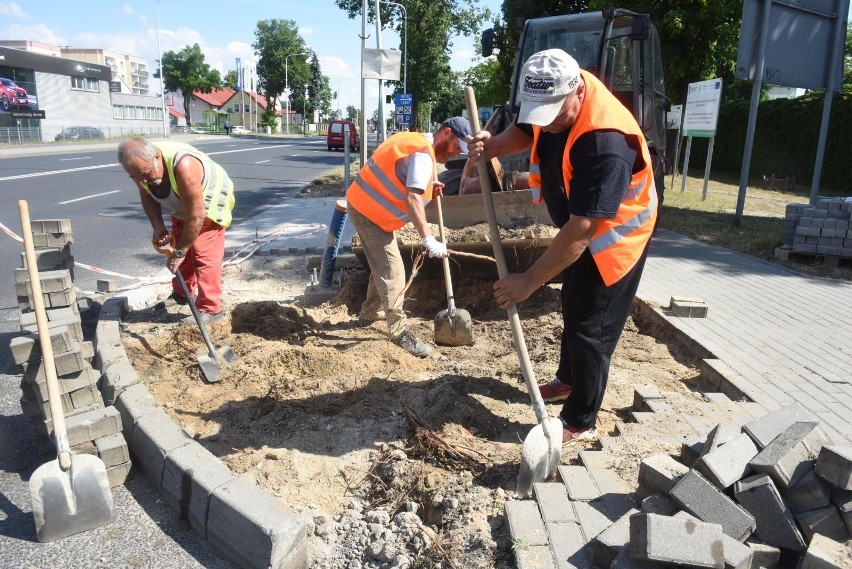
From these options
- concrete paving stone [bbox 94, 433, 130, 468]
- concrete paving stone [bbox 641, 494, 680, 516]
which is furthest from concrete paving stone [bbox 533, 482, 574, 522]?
concrete paving stone [bbox 94, 433, 130, 468]

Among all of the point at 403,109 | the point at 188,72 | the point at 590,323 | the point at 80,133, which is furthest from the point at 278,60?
the point at 590,323

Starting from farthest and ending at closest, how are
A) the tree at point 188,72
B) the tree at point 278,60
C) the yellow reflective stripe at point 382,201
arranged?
the tree at point 278,60 < the tree at point 188,72 < the yellow reflective stripe at point 382,201

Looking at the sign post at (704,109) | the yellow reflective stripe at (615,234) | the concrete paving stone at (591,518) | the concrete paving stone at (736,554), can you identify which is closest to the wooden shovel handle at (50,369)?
the concrete paving stone at (591,518)

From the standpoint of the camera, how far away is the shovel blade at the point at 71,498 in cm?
264

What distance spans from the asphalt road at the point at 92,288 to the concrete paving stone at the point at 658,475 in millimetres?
1698

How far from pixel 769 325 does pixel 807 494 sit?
341 centimetres

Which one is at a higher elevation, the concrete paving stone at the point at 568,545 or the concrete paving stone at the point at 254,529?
the concrete paving stone at the point at 568,545

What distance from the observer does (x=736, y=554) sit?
2051mm

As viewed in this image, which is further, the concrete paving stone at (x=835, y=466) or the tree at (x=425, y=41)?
the tree at (x=425, y=41)

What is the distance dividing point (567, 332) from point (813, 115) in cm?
2039

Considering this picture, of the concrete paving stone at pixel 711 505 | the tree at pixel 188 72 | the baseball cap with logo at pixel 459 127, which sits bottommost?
the concrete paving stone at pixel 711 505

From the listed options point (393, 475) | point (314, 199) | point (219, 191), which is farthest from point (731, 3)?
point (393, 475)

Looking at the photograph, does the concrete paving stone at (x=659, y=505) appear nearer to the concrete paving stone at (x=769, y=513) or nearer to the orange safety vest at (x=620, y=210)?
the concrete paving stone at (x=769, y=513)

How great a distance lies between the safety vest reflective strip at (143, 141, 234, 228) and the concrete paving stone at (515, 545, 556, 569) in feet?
11.6
